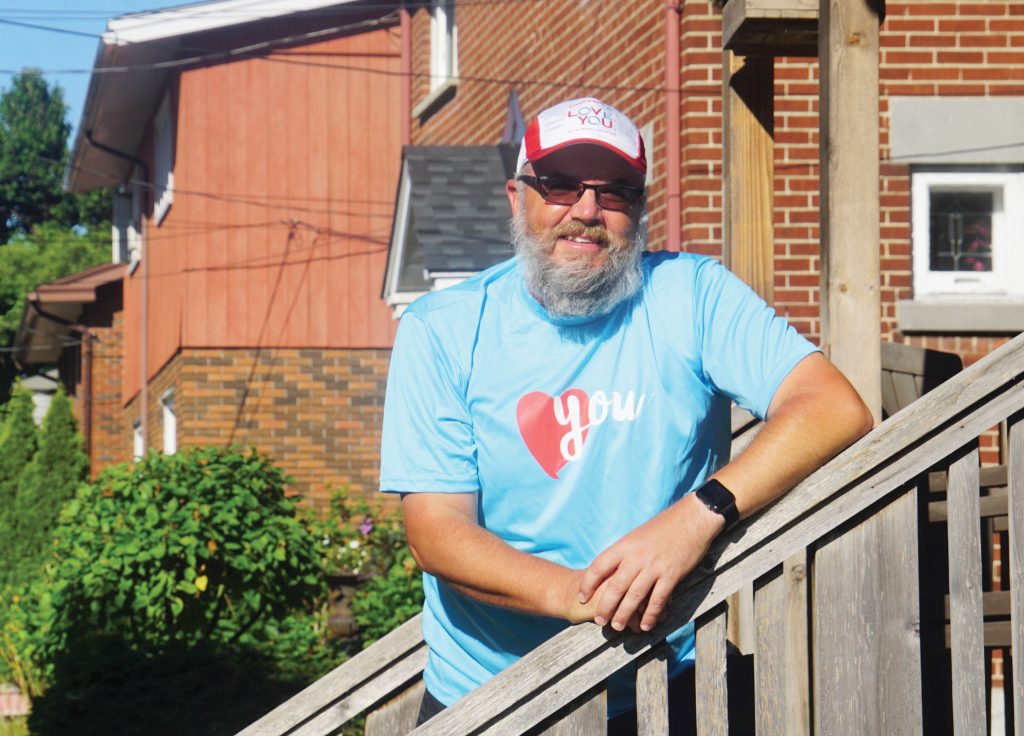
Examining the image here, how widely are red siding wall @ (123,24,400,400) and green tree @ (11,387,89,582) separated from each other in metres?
3.61

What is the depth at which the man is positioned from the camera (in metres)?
2.57

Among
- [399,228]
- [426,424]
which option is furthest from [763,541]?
[399,228]

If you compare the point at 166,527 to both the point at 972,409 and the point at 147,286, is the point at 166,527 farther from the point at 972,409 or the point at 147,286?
the point at 147,286

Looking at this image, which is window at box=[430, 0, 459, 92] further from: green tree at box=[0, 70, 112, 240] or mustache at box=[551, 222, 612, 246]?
green tree at box=[0, 70, 112, 240]

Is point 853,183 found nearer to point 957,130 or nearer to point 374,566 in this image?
point 957,130

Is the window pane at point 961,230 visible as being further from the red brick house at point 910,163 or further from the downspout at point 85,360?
the downspout at point 85,360

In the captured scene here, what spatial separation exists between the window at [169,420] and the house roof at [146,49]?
3.66m

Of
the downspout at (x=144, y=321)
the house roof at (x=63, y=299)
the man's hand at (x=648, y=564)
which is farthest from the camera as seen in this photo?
the house roof at (x=63, y=299)

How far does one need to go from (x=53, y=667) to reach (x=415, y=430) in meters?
6.39

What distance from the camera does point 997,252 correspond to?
28.4ft

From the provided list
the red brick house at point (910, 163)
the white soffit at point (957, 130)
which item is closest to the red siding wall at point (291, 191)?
the red brick house at point (910, 163)

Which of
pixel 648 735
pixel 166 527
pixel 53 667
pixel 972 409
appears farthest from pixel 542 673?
pixel 53 667

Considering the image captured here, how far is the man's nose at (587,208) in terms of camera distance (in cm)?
286

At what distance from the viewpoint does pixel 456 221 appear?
11.0 meters
